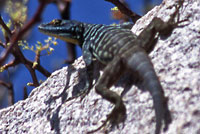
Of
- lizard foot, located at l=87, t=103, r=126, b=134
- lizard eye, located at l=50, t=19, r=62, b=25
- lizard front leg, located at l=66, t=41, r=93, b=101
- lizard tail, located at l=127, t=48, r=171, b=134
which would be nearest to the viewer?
lizard tail, located at l=127, t=48, r=171, b=134

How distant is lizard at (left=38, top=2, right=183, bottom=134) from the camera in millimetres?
1729

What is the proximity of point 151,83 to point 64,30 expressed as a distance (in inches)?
59.8

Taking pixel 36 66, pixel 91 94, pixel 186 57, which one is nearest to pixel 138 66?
pixel 186 57

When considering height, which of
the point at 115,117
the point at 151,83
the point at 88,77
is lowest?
the point at 115,117

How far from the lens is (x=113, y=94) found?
6.63 feet

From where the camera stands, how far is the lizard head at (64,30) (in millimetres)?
2941

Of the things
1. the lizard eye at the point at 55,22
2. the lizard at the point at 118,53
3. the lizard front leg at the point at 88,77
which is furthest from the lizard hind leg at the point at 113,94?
the lizard eye at the point at 55,22

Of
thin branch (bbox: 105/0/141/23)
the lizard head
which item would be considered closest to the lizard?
the lizard head

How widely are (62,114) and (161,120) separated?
46.7 inches

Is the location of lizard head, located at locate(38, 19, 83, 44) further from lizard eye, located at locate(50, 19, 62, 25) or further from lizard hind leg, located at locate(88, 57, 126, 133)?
lizard hind leg, located at locate(88, 57, 126, 133)

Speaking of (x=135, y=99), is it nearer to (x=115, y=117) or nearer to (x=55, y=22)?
(x=115, y=117)

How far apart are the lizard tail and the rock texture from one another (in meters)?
0.05

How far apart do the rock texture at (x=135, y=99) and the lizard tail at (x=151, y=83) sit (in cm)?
5

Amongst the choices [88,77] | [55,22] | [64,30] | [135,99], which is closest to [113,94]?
[135,99]
